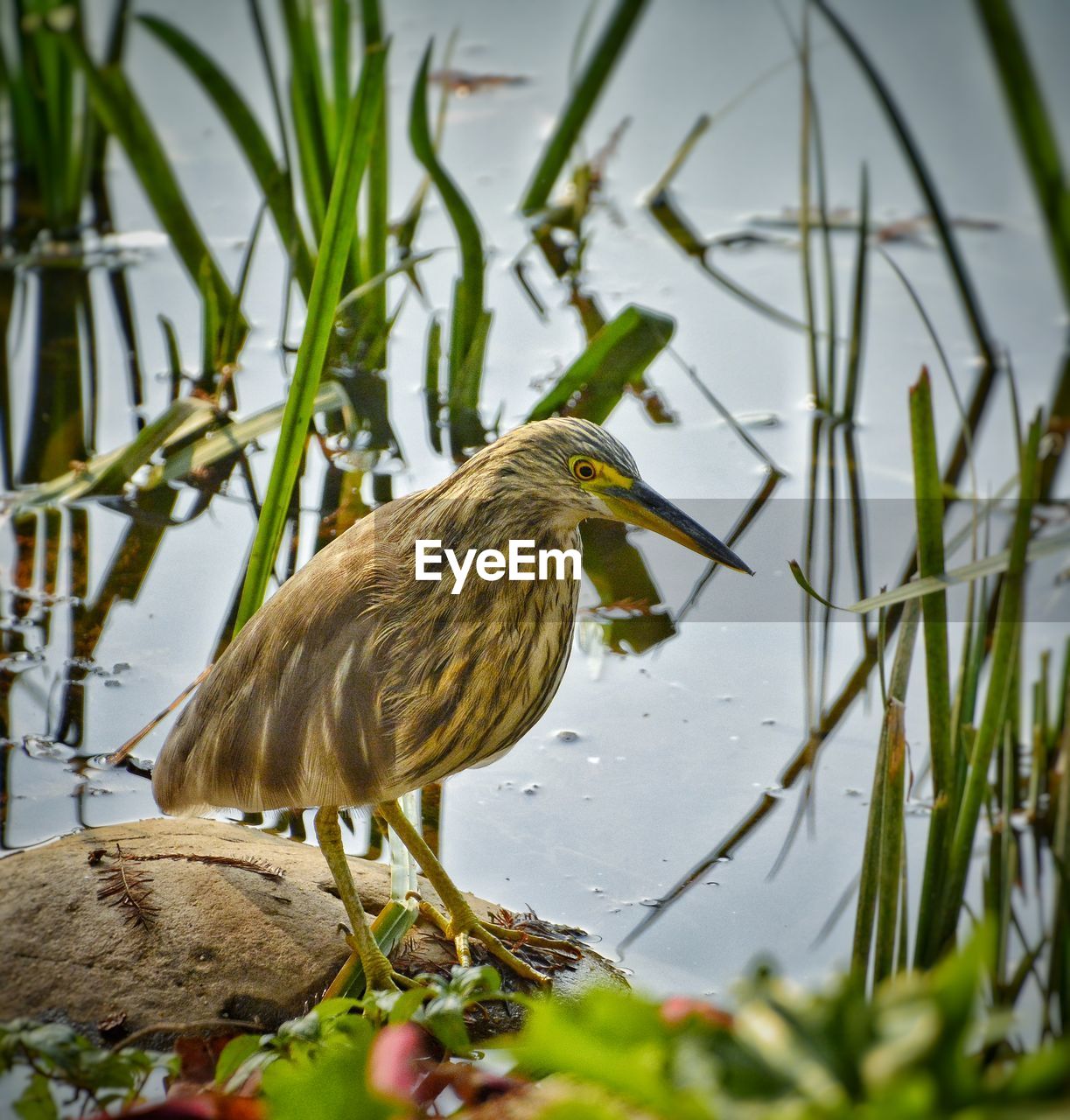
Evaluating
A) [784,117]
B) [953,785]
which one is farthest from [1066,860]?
[784,117]

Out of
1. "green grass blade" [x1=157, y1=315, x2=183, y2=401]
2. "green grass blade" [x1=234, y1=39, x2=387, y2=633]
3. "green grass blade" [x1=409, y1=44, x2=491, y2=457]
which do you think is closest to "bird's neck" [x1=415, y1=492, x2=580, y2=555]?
"green grass blade" [x1=234, y1=39, x2=387, y2=633]

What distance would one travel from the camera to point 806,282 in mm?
2758

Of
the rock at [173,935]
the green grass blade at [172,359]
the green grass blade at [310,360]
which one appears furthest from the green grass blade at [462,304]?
the rock at [173,935]

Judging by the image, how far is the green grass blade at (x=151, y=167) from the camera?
3.14 m

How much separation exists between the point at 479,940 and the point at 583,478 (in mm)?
655

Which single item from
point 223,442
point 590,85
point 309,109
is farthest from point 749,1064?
point 590,85

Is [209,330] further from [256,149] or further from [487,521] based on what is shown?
[487,521]

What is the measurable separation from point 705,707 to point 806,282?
0.93m

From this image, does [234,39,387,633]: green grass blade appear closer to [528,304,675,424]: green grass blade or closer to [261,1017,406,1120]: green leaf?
[528,304,675,424]: green grass blade

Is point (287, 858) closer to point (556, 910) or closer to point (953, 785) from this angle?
point (556, 910)

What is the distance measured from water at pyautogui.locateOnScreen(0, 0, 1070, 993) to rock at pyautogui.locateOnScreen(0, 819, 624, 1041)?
0.53 ft

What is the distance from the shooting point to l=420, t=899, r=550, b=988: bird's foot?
1.84 metres

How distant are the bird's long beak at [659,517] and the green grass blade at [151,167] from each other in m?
1.66

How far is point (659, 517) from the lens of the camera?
1.78m
